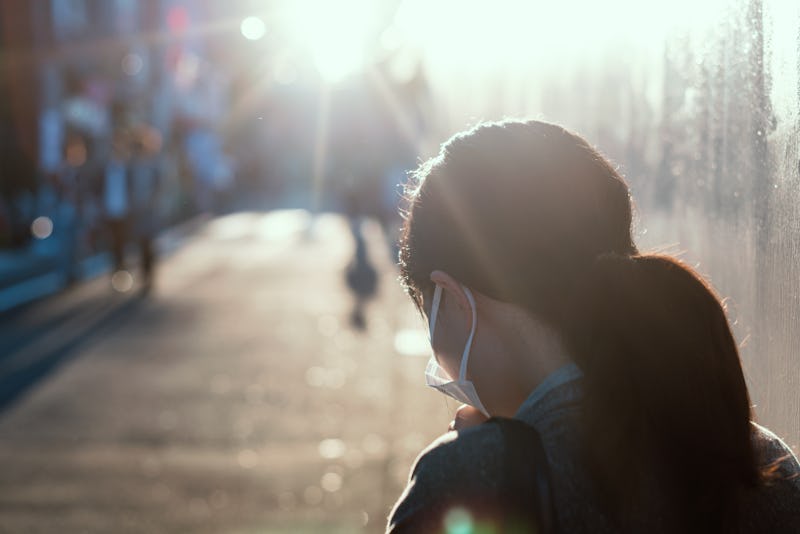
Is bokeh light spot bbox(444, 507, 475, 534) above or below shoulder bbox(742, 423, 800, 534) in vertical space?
above

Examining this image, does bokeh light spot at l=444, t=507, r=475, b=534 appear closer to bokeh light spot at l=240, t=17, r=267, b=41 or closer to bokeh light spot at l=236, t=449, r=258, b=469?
bokeh light spot at l=236, t=449, r=258, b=469

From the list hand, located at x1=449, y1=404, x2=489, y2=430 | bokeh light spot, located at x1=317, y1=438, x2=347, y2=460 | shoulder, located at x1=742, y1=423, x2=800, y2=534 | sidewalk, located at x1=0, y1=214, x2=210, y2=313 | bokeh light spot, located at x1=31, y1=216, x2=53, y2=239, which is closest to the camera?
shoulder, located at x1=742, y1=423, x2=800, y2=534

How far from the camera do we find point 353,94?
26422 millimetres

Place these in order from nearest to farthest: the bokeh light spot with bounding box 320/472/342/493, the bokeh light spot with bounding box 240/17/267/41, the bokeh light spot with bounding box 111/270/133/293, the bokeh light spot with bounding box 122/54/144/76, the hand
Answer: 1. the hand
2. the bokeh light spot with bounding box 320/472/342/493
3. the bokeh light spot with bounding box 111/270/133/293
4. the bokeh light spot with bounding box 122/54/144/76
5. the bokeh light spot with bounding box 240/17/267/41

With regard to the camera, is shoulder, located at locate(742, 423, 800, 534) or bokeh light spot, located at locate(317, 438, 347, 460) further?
bokeh light spot, located at locate(317, 438, 347, 460)

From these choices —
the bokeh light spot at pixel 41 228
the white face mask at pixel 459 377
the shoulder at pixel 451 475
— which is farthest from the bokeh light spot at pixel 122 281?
the shoulder at pixel 451 475

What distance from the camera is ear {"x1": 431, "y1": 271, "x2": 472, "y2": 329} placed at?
1.78 meters

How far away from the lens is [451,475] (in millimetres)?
1604

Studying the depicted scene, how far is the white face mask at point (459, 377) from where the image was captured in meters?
1.81

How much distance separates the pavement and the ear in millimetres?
3789

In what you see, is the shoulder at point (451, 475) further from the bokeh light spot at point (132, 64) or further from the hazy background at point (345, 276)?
the bokeh light spot at point (132, 64)

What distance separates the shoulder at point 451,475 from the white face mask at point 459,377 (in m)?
0.21

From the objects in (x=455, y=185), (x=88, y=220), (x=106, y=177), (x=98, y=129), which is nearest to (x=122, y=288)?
(x=106, y=177)

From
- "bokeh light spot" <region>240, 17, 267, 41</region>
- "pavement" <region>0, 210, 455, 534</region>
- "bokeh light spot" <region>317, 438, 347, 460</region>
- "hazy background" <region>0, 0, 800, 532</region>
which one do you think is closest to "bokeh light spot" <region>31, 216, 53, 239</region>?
"hazy background" <region>0, 0, 800, 532</region>
